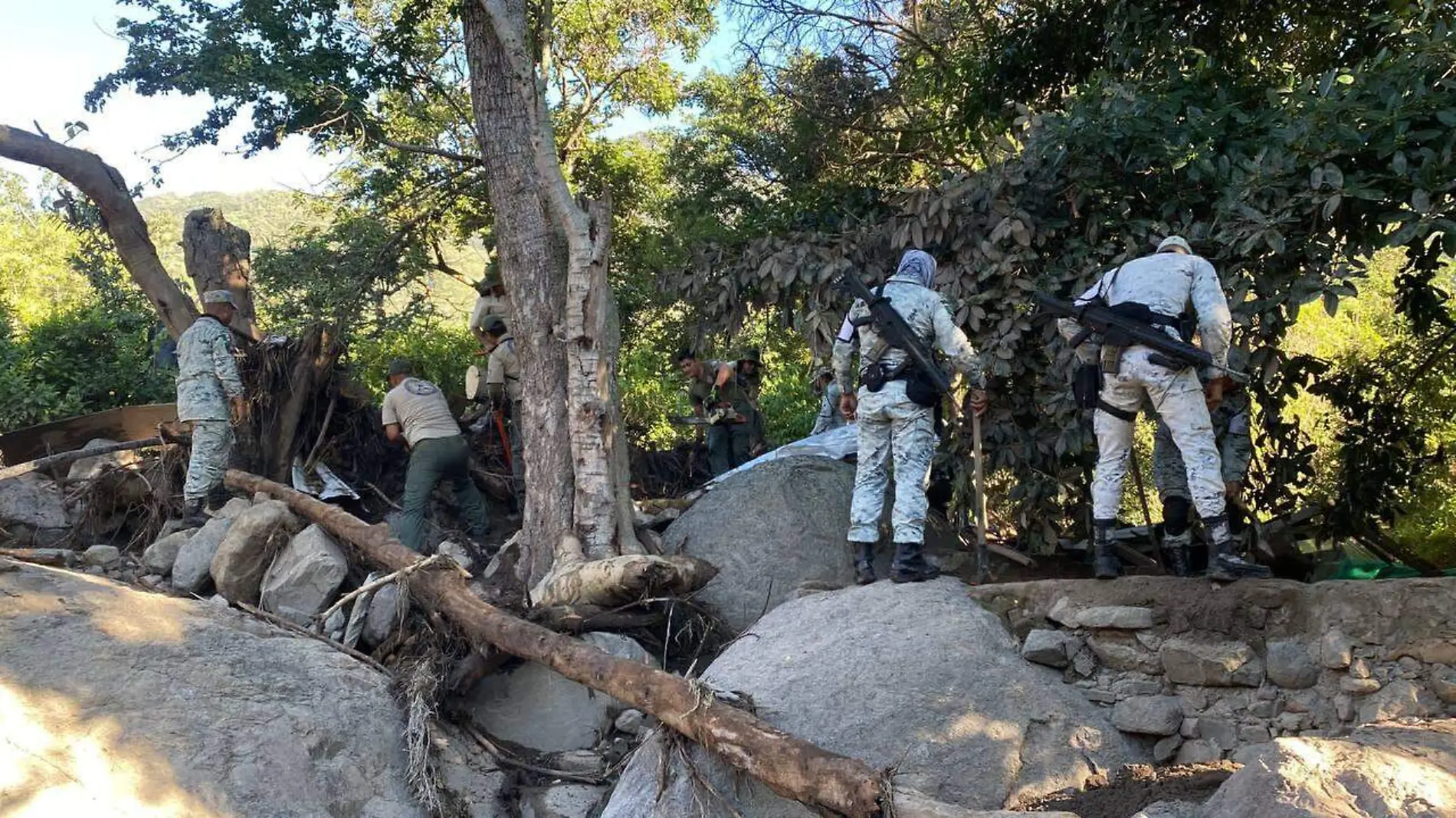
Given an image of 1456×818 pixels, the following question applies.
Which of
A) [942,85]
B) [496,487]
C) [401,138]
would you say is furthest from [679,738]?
[401,138]

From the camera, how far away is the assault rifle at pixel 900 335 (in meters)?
6.06

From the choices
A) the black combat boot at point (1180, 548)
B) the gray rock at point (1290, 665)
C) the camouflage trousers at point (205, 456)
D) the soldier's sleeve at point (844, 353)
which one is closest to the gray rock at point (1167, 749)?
the gray rock at point (1290, 665)

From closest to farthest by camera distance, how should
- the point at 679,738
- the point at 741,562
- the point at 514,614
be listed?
the point at 679,738 → the point at 514,614 → the point at 741,562

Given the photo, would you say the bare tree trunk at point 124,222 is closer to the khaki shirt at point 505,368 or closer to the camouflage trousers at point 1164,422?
the khaki shirt at point 505,368

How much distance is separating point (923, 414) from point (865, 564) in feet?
3.13

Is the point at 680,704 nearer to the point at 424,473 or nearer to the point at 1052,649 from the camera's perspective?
the point at 1052,649

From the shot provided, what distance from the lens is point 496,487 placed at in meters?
9.62

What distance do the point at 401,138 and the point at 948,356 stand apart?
9.14 metres

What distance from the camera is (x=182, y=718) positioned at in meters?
5.20

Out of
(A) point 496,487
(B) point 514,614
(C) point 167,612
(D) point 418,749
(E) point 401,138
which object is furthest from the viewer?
(E) point 401,138

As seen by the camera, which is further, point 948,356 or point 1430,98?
point 948,356

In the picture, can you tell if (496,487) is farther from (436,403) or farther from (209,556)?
(209,556)

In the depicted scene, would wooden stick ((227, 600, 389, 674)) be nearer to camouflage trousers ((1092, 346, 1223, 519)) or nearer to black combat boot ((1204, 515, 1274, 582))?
camouflage trousers ((1092, 346, 1223, 519))

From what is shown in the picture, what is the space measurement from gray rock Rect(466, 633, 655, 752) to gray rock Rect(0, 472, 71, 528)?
15.5ft
